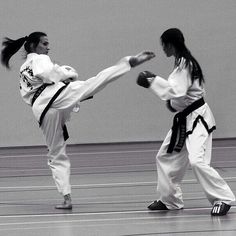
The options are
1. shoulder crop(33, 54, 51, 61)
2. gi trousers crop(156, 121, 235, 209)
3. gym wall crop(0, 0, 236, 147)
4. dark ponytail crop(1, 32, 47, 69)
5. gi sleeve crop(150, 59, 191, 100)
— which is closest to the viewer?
gi sleeve crop(150, 59, 191, 100)

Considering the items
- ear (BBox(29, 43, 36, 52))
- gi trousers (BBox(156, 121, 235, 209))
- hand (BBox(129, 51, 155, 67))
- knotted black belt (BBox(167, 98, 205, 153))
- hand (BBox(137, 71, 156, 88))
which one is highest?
ear (BBox(29, 43, 36, 52))

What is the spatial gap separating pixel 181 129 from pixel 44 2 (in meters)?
7.18

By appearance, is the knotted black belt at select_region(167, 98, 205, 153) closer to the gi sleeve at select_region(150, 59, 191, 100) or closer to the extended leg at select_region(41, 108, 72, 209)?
the gi sleeve at select_region(150, 59, 191, 100)

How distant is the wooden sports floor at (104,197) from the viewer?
7.43 meters

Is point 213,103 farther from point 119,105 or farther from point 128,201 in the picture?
point 128,201

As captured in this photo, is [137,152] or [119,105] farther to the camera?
[119,105]

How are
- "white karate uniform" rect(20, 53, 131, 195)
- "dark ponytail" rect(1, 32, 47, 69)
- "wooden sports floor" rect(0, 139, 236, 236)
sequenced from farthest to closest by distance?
1. "dark ponytail" rect(1, 32, 47, 69)
2. "white karate uniform" rect(20, 53, 131, 195)
3. "wooden sports floor" rect(0, 139, 236, 236)

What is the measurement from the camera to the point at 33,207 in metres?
8.89

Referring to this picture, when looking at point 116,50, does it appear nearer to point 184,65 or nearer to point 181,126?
point 181,126

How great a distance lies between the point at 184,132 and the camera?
321 inches

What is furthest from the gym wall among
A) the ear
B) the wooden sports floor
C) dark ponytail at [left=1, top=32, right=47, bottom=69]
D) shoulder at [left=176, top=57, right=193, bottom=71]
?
shoulder at [left=176, top=57, right=193, bottom=71]

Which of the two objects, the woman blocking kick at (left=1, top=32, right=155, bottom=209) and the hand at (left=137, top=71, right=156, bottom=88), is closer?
the hand at (left=137, top=71, right=156, bottom=88)

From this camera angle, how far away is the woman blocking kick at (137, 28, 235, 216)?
7863 mm

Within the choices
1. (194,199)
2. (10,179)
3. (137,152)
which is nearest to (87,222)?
(194,199)
